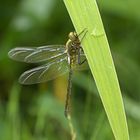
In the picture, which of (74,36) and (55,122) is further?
(55,122)

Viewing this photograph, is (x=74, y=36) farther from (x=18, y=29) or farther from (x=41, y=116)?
(x=18, y=29)

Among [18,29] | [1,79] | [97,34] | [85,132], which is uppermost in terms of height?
[18,29]

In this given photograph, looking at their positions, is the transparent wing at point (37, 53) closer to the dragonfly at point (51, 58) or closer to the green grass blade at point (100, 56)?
the dragonfly at point (51, 58)

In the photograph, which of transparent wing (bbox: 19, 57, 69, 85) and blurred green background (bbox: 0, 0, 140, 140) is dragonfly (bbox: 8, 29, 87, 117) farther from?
blurred green background (bbox: 0, 0, 140, 140)

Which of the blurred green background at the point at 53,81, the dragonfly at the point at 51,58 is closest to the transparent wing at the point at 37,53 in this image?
the dragonfly at the point at 51,58

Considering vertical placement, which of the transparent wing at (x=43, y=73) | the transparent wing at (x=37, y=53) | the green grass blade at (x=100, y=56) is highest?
the transparent wing at (x=37, y=53)

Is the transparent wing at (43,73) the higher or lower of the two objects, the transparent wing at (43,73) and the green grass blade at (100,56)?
the higher

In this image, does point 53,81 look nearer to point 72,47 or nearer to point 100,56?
point 72,47

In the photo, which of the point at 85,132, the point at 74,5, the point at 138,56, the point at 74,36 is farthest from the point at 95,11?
the point at 138,56
